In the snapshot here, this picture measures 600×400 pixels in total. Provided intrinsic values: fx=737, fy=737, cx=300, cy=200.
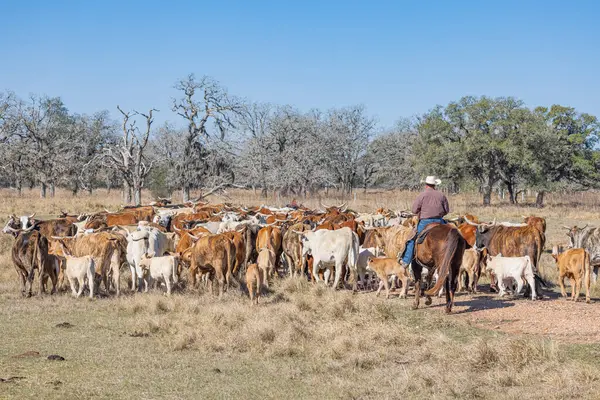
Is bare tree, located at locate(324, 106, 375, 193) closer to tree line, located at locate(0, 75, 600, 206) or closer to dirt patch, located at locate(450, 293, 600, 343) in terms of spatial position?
tree line, located at locate(0, 75, 600, 206)

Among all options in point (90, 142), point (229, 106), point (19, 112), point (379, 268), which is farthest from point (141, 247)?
point (90, 142)

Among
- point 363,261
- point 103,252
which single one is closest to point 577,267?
point 363,261

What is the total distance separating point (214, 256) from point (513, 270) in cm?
544

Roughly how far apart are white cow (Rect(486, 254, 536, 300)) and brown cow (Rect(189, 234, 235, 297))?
482 centimetres

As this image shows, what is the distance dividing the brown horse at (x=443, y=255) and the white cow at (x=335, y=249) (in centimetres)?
218

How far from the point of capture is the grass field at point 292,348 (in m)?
7.76

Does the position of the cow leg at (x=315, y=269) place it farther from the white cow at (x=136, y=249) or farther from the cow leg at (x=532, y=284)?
the cow leg at (x=532, y=284)

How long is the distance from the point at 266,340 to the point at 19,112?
54.5 meters

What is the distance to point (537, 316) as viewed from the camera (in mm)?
11031

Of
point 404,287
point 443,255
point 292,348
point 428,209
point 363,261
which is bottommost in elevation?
point 292,348

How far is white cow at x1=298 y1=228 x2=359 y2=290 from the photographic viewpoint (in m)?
14.3

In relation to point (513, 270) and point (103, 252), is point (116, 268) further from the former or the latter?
point (513, 270)

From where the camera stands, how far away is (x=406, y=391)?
759 centimetres

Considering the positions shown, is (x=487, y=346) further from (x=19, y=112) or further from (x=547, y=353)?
(x=19, y=112)
